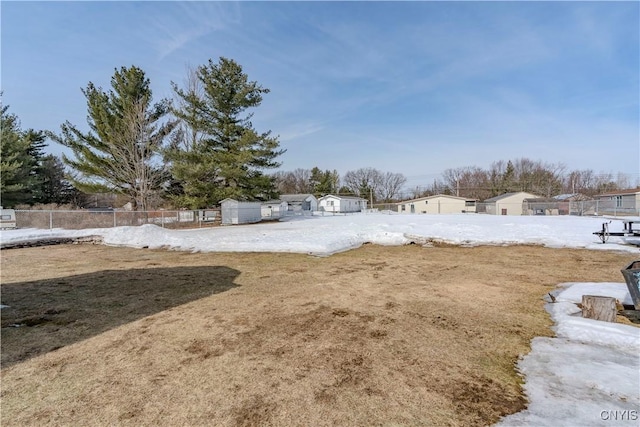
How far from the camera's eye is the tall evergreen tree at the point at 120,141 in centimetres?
2048

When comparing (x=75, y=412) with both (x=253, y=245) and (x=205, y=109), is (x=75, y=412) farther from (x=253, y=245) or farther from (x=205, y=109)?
Answer: (x=205, y=109)

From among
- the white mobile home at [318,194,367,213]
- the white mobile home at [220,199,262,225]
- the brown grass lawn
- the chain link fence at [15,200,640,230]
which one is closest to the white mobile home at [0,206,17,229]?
the chain link fence at [15,200,640,230]

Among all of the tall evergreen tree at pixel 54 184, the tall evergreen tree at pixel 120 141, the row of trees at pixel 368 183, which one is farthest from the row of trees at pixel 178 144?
the row of trees at pixel 368 183

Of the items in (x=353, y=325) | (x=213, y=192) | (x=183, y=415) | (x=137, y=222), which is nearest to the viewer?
(x=183, y=415)

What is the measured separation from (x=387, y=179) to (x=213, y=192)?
5706cm

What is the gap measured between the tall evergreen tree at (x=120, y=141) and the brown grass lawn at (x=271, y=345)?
16.2 meters

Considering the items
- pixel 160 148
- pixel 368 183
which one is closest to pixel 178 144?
pixel 160 148

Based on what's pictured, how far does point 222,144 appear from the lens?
2322 centimetres

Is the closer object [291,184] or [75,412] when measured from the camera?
[75,412]

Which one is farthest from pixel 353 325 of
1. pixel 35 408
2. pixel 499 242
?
pixel 499 242

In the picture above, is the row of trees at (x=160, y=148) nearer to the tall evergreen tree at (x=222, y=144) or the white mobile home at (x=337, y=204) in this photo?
the tall evergreen tree at (x=222, y=144)

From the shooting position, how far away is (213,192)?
22.0 metres

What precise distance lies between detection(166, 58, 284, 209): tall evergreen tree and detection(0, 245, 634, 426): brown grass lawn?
1479 cm

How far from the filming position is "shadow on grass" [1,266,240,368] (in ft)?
11.8
